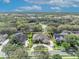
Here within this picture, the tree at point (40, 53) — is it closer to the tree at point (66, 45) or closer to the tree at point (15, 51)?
the tree at point (15, 51)

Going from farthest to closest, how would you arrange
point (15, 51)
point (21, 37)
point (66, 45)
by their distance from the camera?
point (21, 37), point (66, 45), point (15, 51)

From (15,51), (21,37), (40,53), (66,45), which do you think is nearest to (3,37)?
(21,37)

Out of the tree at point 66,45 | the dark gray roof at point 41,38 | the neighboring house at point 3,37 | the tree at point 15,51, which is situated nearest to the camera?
the tree at point 15,51

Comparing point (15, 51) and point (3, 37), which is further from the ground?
point (3, 37)

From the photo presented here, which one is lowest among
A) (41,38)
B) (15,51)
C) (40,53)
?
(40,53)

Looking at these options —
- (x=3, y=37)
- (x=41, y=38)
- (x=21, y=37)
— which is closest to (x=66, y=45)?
(x=41, y=38)

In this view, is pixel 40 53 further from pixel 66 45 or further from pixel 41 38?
pixel 66 45

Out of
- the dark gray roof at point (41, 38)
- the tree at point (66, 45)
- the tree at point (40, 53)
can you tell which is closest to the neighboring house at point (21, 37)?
the dark gray roof at point (41, 38)

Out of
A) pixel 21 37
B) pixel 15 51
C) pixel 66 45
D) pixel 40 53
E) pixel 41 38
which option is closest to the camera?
pixel 15 51

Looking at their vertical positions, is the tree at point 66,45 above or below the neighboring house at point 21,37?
below

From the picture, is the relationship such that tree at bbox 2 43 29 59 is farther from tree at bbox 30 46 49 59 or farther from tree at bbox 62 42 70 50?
tree at bbox 62 42 70 50

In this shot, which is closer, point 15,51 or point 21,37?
point 15,51

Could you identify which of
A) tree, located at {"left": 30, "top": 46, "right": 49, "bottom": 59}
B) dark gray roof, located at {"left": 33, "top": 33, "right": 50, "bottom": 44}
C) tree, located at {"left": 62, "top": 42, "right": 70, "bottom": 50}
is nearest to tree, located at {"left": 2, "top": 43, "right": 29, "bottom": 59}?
tree, located at {"left": 30, "top": 46, "right": 49, "bottom": 59}
